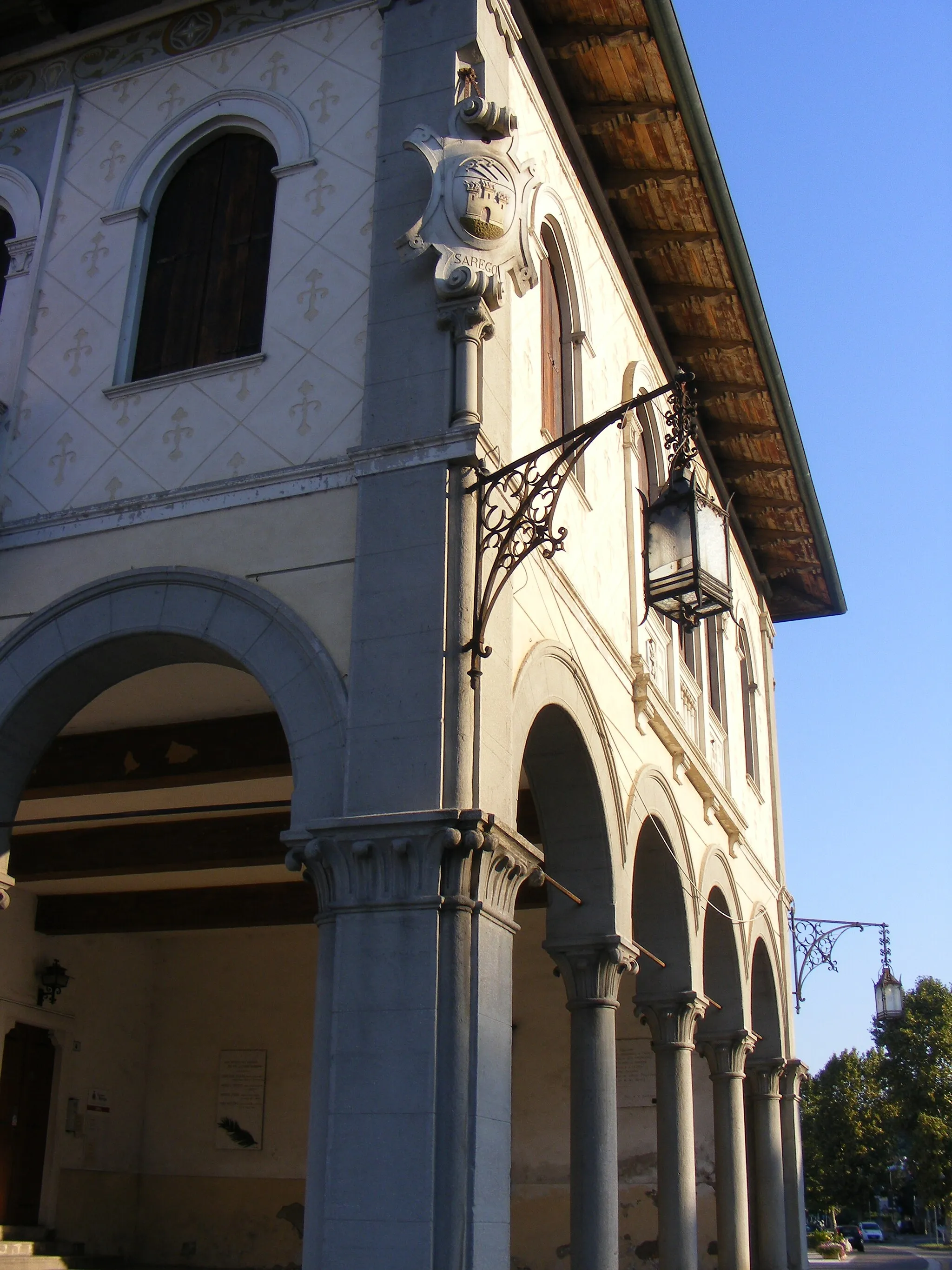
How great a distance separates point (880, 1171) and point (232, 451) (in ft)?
194

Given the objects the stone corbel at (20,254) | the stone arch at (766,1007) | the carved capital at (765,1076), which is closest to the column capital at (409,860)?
the stone corbel at (20,254)

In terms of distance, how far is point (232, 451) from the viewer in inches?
313

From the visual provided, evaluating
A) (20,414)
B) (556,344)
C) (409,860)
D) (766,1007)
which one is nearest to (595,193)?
(556,344)

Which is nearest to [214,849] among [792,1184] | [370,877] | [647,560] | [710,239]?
[647,560]

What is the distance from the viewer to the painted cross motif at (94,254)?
9031 mm

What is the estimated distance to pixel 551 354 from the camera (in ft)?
32.6

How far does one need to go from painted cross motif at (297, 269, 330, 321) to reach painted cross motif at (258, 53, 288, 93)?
1.60m

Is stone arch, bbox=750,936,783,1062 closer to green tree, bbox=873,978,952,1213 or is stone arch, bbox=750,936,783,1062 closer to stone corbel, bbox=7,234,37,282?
stone corbel, bbox=7,234,37,282

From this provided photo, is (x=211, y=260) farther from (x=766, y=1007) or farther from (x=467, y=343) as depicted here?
(x=766, y=1007)

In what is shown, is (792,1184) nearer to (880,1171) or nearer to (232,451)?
(232,451)

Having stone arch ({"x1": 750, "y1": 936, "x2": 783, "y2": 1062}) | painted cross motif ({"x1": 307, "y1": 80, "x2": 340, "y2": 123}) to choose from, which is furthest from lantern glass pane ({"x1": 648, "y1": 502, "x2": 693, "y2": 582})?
stone arch ({"x1": 750, "y1": 936, "x2": 783, "y2": 1062})

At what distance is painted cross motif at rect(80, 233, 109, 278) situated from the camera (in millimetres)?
9031

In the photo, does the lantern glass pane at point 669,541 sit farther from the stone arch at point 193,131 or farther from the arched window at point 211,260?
the stone arch at point 193,131

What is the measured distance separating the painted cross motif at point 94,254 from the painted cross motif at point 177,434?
5.04 feet
